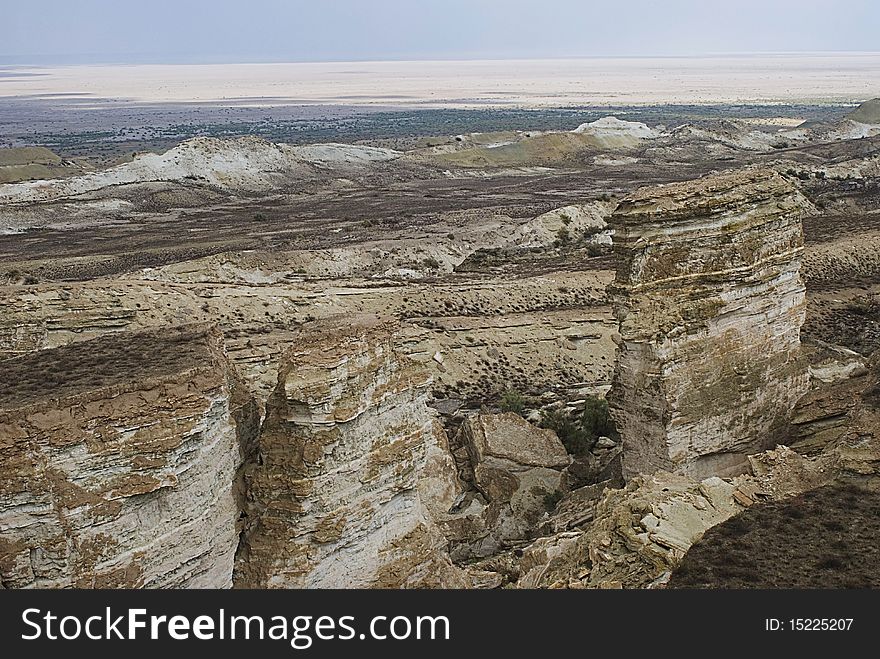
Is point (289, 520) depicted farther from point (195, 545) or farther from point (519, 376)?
point (519, 376)

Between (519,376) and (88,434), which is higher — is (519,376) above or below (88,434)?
below

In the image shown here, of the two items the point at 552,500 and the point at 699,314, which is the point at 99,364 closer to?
the point at 552,500

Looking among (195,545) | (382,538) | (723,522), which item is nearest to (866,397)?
(723,522)

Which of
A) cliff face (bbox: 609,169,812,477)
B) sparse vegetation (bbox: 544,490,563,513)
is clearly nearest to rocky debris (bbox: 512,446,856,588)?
cliff face (bbox: 609,169,812,477)

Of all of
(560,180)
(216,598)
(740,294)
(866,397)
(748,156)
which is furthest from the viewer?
(748,156)

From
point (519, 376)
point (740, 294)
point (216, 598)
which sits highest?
point (740, 294)

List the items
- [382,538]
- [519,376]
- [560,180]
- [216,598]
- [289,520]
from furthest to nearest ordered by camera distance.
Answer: [560,180], [519,376], [382,538], [289,520], [216,598]
